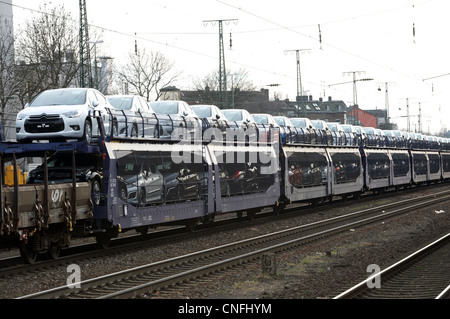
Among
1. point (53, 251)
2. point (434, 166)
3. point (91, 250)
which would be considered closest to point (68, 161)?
point (91, 250)

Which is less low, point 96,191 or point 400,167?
point 96,191

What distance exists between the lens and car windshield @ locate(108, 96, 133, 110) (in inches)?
829

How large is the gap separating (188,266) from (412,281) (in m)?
4.75

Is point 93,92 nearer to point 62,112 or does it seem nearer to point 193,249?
point 62,112

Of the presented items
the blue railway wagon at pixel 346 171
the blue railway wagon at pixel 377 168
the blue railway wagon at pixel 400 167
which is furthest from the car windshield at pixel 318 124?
the blue railway wagon at pixel 400 167

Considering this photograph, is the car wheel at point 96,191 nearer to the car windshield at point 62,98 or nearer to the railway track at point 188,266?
the car windshield at point 62,98

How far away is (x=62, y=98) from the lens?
1839 centimetres

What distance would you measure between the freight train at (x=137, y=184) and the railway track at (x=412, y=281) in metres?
6.58

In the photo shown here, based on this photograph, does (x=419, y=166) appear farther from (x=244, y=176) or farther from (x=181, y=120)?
(x=181, y=120)

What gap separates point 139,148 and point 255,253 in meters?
4.15

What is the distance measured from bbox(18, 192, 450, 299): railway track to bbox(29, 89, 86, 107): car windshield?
4.85 meters

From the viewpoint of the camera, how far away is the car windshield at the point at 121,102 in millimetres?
21047

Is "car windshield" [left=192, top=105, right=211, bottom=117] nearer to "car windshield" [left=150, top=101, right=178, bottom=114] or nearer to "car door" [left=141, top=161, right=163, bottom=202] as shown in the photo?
"car windshield" [left=150, top=101, right=178, bottom=114]

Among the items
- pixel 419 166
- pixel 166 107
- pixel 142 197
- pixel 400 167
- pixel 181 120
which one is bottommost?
pixel 419 166
